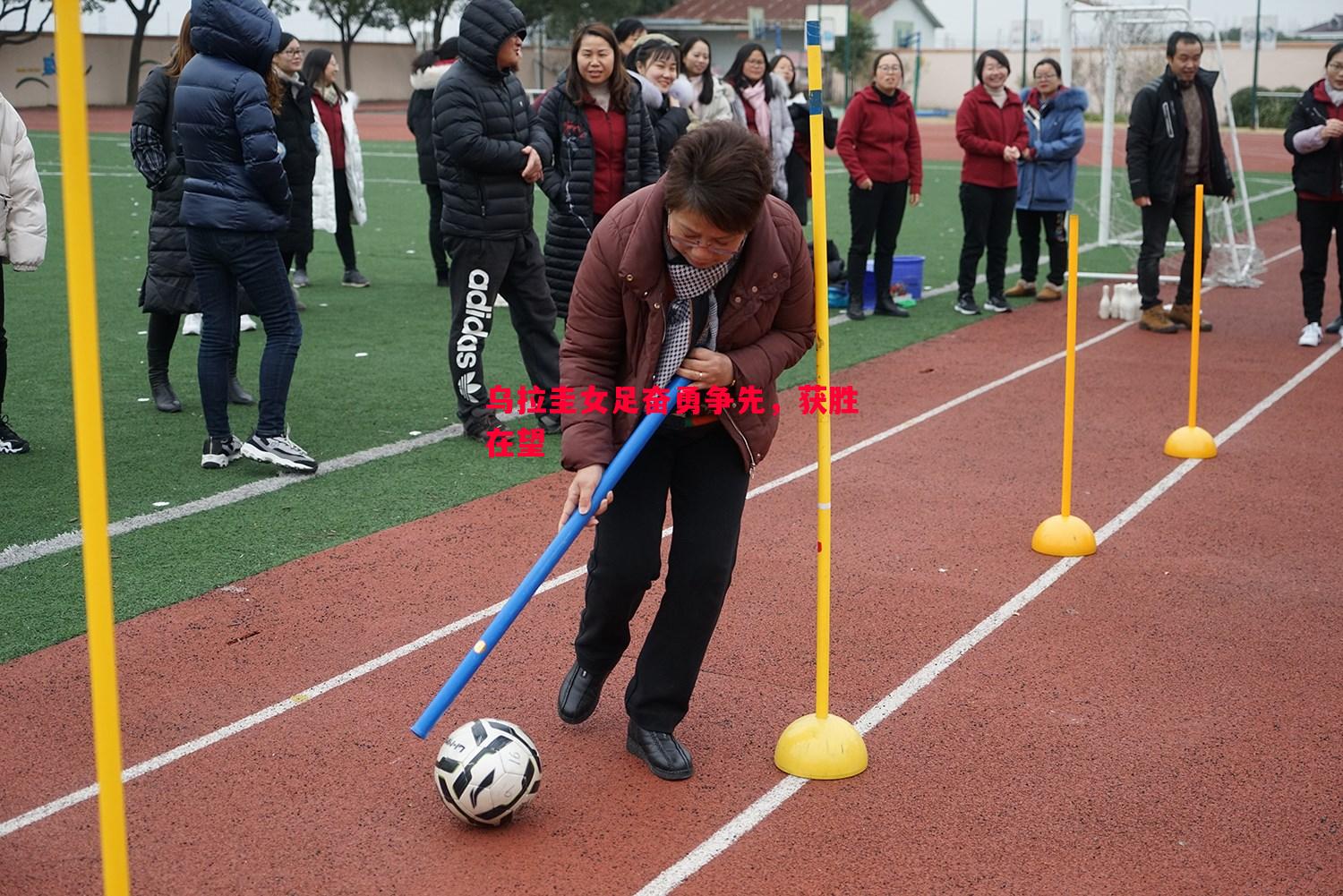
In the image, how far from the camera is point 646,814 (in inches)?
152

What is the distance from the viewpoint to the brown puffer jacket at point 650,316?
12.0 ft

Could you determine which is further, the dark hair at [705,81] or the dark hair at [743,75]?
the dark hair at [743,75]

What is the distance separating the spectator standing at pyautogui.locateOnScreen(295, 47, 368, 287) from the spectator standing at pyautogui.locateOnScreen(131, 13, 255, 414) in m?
3.66

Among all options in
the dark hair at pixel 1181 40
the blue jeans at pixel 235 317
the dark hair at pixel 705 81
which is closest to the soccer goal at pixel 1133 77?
the dark hair at pixel 1181 40

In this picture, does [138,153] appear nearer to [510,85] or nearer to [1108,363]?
[510,85]

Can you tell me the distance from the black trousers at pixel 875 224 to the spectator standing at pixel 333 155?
4330mm

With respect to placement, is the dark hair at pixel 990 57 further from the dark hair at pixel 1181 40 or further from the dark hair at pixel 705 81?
the dark hair at pixel 705 81

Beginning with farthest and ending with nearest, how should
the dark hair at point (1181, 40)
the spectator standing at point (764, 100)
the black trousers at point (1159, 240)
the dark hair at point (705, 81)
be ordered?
the spectator standing at point (764, 100) < the black trousers at point (1159, 240) < the dark hair at point (1181, 40) < the dark hair at point (705, 81)

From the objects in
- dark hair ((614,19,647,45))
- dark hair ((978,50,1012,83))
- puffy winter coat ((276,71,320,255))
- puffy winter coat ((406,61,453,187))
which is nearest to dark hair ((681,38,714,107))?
dark hair ((614,19,647,45))

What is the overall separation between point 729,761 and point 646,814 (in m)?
0.41

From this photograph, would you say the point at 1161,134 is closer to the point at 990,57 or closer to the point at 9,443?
the point at 990,57

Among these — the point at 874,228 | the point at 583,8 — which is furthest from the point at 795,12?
the point at 874,228

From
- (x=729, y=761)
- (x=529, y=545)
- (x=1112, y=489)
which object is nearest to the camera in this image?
(x=729, y=761)

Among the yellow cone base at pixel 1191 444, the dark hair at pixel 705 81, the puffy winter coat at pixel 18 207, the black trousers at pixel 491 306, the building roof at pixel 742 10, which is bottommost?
the yellow cone base at pixel 1191 444
